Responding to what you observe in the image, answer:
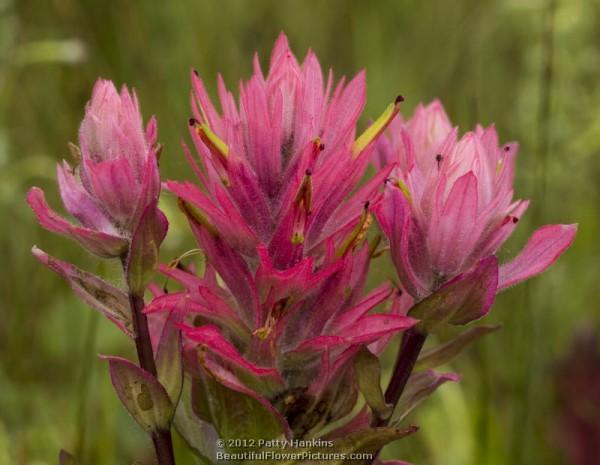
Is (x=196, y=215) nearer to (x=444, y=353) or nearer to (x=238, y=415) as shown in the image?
(x=238, y=415)

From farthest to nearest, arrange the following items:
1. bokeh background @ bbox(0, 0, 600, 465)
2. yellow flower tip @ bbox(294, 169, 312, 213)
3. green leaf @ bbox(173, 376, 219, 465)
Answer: bokeh background @ bbox(0, 0, 600, 465)
green leaf @ bbox(173, 376, 219, 465)
yellow flower tip @ bbox(294, 169, 312, 213)

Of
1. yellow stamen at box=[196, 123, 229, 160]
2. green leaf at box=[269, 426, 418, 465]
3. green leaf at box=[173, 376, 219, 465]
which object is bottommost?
green leaf at box=[269, 426, 418, 465]

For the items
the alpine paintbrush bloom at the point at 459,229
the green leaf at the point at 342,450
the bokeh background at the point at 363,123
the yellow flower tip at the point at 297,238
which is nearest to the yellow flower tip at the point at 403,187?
the alpine paintbrush bloom at the point at 459,229

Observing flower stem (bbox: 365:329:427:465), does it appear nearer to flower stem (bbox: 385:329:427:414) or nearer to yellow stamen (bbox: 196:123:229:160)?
flower stem (bbox: 385:329:427:414)

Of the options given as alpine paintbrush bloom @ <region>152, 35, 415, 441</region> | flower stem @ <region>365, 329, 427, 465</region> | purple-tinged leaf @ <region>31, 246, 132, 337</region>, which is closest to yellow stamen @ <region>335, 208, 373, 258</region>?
alpine paintbrush bloom @ <region>152, 35, 415, 441</region>

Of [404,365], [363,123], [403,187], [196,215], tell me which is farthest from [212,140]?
[363,123]

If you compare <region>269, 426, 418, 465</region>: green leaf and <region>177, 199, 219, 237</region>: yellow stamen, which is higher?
<region>177, 199, 219, 237</region>: yellow stamen

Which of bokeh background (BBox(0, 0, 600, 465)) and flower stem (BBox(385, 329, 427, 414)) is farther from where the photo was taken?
bokeh background (BBox(0, 0, 600, 465))
